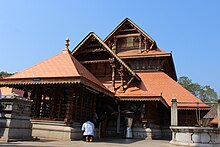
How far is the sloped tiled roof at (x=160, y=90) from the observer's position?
1540cm

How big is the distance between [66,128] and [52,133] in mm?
737

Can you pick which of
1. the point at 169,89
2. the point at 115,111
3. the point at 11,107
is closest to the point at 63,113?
the point at 11,107

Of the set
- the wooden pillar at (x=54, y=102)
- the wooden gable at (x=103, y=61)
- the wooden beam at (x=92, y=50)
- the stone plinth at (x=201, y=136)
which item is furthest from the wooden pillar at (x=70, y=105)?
the wooden beam at (x=92, y=50)

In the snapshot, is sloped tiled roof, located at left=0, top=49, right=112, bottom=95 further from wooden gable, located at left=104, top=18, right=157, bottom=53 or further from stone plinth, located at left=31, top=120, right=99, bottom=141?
wooden gable, located at left=104, top=18, right=157, bottom=53

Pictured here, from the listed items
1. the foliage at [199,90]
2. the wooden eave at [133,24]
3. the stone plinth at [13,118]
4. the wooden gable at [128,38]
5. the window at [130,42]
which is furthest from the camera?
the foliage at [199,90]

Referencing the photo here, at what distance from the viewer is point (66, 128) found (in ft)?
35.1

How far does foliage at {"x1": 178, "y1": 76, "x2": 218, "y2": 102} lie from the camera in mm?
58503

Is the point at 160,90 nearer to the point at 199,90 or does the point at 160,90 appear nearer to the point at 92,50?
the point at 92,50

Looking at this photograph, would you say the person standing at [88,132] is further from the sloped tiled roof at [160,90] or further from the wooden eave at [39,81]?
the sloped tiled roof at [160,90]

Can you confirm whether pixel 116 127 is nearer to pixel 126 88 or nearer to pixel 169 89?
pixel 126 88

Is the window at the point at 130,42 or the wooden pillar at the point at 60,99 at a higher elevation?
the window at the point at 130,42

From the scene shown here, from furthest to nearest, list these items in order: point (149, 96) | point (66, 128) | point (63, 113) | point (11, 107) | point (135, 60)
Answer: point (135, 60) → point (149, 96) → point (63, 113) → point (66, 128) → point (11, 107)

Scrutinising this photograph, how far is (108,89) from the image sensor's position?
52.9 feet

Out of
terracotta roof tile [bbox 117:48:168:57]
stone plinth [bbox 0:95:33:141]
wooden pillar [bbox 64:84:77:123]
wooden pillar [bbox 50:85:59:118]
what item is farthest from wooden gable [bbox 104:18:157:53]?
stone plinth [bbox 0:95:33:141]
